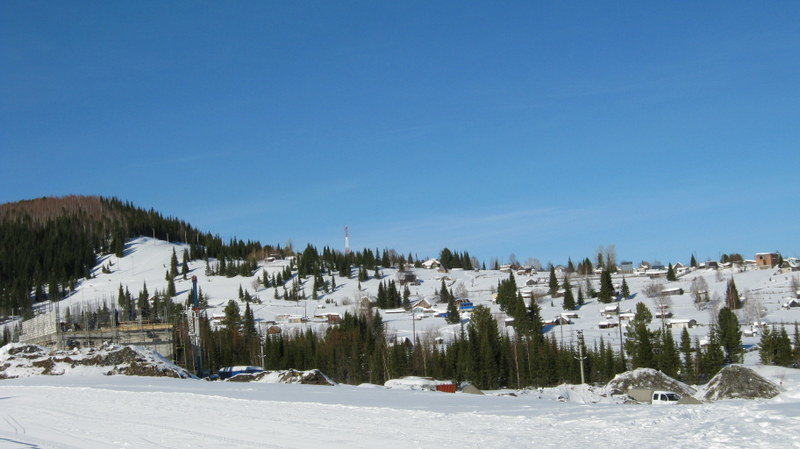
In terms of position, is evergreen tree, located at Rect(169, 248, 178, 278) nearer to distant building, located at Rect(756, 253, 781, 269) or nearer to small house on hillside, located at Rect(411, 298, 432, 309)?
small house on hillside, located at Rect(411, 298, 432, 309)

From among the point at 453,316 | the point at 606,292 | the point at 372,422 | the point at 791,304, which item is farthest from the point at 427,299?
the point at 372,422

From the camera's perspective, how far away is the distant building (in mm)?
142462

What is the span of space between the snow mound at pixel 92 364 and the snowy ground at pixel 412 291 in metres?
45.5

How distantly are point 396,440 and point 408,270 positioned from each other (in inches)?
5492

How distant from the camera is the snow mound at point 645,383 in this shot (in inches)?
1688

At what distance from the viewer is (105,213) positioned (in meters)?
188

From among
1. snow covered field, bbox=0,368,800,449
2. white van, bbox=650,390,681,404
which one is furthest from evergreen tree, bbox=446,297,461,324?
snow covered field, bbox=0,368,800,449

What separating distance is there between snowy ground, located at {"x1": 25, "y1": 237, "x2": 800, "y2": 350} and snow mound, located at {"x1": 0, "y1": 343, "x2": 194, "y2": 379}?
4554 cm

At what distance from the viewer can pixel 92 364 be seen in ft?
128

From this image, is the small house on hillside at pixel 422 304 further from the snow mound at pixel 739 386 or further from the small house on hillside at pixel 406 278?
the snow mound at pixel 739 386

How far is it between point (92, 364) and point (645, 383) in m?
30.8

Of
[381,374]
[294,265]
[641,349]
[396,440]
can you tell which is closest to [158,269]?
[294,265]

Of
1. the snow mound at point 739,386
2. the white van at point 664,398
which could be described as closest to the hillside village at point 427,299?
the snow mound at point 739,386

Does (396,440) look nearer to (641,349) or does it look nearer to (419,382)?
(419,382)
